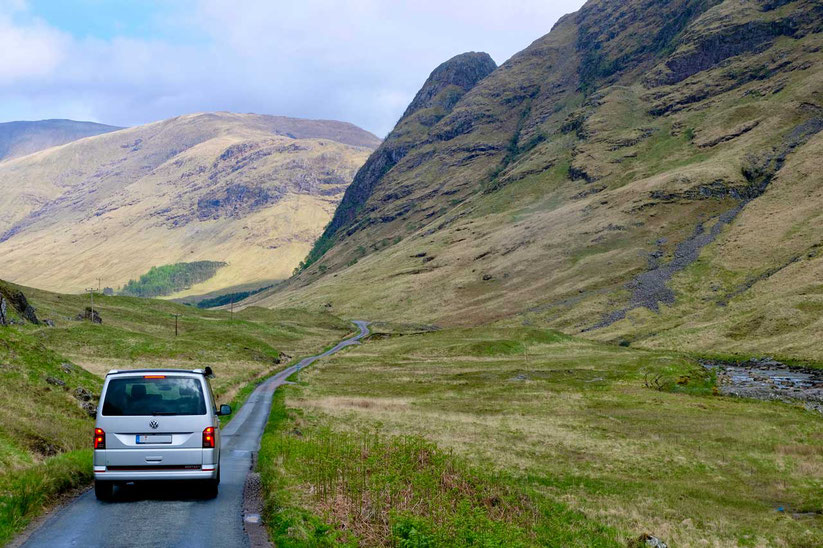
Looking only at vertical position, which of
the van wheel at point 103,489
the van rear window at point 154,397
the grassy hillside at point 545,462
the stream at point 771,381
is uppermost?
the van rear window at point 154,397

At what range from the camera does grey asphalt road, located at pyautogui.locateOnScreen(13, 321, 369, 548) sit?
1295cm

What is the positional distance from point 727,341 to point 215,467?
98915 mm

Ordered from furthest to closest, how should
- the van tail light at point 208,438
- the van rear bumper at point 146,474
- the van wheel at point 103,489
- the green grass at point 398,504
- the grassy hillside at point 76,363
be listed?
the grassy hillside at point 76,363 → the van tail light at point 208,438 → the van wheel at point 103,489 → the van rear bumper at point 146,474 → the green grass at point 398,504

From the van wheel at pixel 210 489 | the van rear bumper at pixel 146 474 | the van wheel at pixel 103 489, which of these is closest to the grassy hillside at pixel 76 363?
the van wheel at pixel 103 489

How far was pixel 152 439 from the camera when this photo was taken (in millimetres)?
16250

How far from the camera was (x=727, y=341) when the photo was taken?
99750 mm

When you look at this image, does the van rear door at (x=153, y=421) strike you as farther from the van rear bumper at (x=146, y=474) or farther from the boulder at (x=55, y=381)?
the boulder at (x=55, y=381)

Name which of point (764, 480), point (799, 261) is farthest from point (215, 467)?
point (799, 261)

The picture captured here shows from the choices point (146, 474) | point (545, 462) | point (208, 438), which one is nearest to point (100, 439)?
point (146, 474)

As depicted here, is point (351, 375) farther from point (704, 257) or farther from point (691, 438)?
point (704, 257)

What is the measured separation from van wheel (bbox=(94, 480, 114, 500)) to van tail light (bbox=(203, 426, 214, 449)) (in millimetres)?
2410

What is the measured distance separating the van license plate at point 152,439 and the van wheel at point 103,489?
4.16 feet

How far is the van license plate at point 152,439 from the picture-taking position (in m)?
16.2

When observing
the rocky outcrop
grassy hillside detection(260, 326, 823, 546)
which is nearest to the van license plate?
grassy hillside detection(260, 326, 823, 546)
